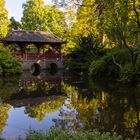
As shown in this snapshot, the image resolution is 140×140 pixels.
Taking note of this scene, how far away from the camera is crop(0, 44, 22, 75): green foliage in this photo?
4169cm

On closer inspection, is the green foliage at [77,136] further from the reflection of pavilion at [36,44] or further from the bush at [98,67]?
the reflection of pavilion at [36,44]

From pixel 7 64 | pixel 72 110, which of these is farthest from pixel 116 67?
pixel 72 110

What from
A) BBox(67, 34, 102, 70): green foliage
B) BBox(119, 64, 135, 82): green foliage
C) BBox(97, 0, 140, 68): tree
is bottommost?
BBox(119, 64, 135, 82): green foliage

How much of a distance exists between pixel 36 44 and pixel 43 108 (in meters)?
36.5

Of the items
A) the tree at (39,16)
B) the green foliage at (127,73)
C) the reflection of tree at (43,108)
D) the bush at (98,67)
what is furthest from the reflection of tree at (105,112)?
the tree at (39,16)

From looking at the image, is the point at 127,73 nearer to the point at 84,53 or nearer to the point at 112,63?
the point at 112,63

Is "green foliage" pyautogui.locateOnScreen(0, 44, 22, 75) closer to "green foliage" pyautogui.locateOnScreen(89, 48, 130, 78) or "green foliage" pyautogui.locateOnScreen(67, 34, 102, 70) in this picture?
"green foliage" pyautogui.locateOnScreen(67, 34, 102, 70)

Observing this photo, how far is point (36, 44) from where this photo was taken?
5597 centimetres

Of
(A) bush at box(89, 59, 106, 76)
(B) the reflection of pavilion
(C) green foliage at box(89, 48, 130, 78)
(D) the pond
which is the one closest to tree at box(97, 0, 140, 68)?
(C) green foliage at box(89, 48, 130, 78)

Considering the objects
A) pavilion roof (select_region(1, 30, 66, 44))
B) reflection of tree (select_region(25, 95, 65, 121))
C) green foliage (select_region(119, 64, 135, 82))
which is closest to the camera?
reflection of tree (select_region(25, 95, 65, 121))

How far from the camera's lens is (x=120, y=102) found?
807 inches

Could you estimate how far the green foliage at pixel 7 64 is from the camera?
41688 mm

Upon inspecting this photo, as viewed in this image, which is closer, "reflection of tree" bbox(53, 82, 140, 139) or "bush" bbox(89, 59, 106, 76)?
"reflection of tree" bbox(53, 82, 140, 139)

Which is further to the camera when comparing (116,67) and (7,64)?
(7,64)
